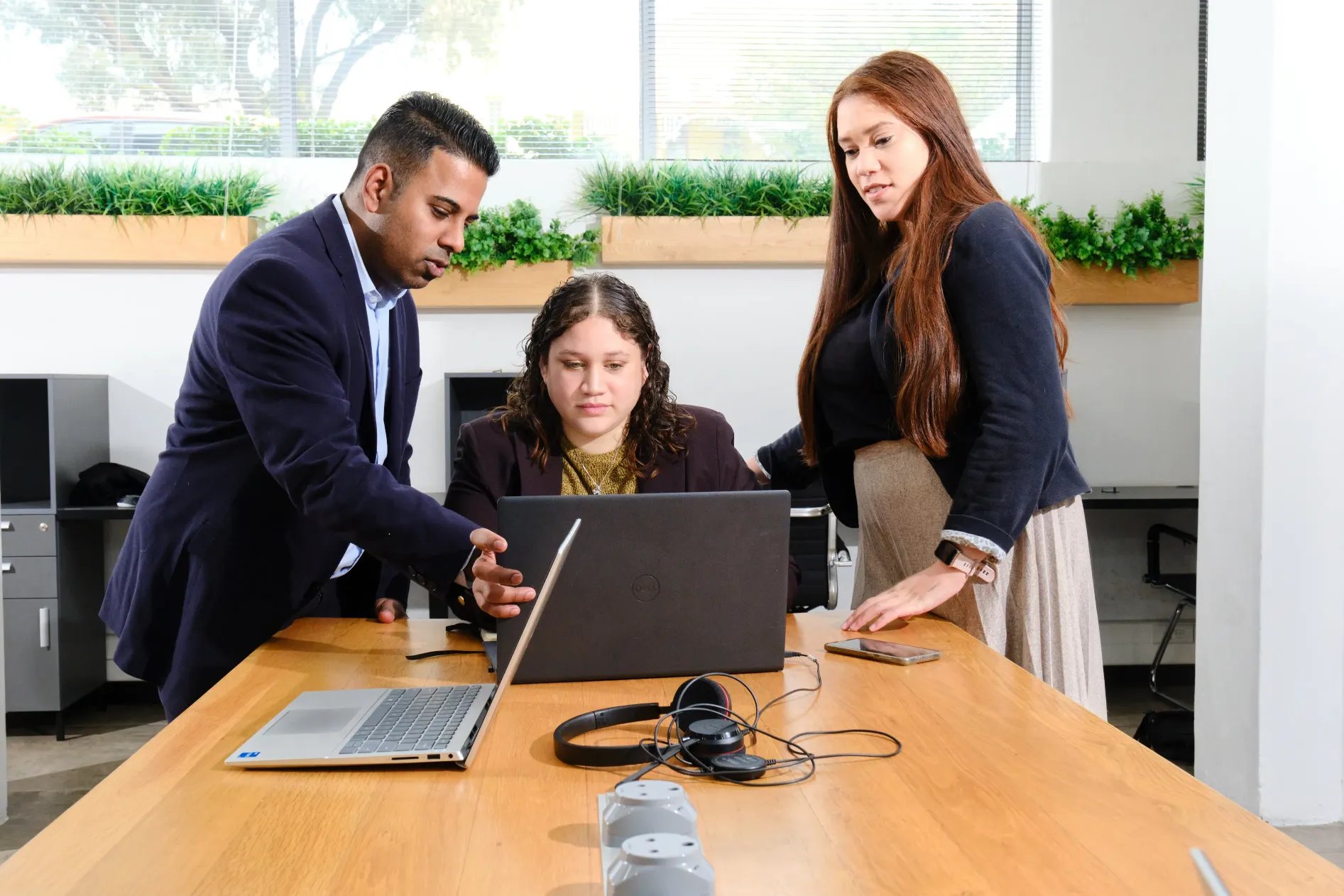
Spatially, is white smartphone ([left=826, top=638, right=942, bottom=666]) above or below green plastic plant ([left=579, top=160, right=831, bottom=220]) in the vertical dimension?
below

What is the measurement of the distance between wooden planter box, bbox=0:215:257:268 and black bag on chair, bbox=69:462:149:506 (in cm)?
82

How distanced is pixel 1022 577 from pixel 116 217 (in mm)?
3720

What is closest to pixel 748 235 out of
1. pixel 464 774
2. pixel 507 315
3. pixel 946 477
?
pixel 507 315

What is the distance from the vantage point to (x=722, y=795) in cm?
109

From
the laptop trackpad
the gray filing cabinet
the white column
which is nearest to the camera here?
the laptop trackpad

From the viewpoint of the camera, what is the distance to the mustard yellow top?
199cm

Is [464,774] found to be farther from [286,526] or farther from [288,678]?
[286,526]

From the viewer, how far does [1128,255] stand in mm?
4359

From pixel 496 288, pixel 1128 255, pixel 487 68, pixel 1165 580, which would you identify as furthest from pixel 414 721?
pixel 1128 255

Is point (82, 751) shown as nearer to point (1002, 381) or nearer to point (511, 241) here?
point (511, 241)

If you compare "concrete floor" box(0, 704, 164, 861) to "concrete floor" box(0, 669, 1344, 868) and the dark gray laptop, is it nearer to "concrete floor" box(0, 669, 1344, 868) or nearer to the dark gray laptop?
"concrete floor" box(0, 669, 1344, 868)

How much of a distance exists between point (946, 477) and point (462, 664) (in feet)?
2.76

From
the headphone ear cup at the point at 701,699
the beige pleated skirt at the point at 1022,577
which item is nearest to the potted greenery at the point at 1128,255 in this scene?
the beige pleated skirt at the point at 1022,577

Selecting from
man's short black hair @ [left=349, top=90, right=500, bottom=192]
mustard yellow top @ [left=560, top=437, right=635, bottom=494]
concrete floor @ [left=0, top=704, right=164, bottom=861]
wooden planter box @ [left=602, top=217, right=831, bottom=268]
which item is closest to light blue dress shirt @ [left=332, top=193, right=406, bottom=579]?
man's short black hair @ [left=349, top=90, right=500, bottom=192]
